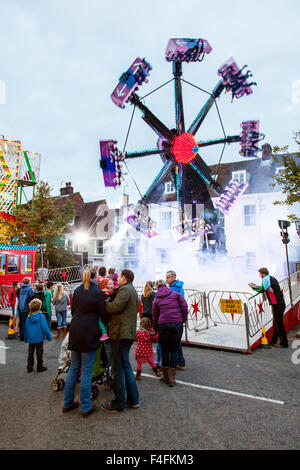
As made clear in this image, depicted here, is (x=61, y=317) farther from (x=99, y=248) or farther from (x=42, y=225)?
(x=99, y=248)

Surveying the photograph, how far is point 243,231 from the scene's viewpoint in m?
23.2

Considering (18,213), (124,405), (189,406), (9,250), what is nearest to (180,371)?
(189,406)

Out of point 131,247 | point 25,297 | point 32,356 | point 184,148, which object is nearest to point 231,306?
point 32,356

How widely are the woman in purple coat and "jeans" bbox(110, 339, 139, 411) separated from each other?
944mm

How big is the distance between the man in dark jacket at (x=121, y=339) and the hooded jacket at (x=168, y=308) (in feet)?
3.13

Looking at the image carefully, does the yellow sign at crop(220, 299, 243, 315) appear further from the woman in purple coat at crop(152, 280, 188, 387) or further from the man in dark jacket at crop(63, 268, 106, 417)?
the man in dark jacket at crop(63, 268, 106, 417)

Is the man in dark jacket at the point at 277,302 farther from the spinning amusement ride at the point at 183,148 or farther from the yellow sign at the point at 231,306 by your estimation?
the spinning amusement ride at the point at 183,148

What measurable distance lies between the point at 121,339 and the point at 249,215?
72.4 feet

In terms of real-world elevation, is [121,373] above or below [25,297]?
below

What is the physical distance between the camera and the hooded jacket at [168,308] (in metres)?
4.39

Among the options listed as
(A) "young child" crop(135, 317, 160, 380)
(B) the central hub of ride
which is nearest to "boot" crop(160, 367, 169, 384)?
(A) "young child" crop(135, 317, 160, 380)

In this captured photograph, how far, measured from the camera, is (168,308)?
4.43 m

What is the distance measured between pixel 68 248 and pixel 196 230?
9.90 m
